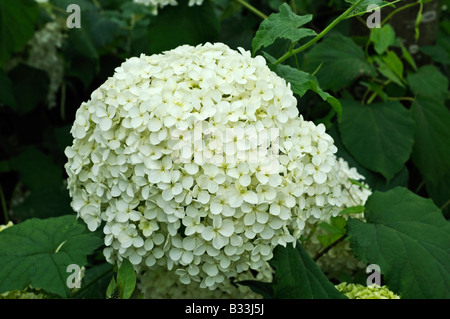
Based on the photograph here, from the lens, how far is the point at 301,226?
127 cm

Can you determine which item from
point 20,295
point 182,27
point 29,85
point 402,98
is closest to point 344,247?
point 402,98

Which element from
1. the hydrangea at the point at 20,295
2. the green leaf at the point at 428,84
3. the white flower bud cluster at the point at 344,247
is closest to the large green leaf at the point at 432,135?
the green leaf at the point at 428,84

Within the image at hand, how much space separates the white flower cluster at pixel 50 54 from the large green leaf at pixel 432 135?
163 centimetres

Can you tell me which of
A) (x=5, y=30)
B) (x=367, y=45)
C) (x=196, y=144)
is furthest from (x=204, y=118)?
(x=5, y=30)

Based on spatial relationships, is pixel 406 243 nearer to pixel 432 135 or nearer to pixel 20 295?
pixel 432 135

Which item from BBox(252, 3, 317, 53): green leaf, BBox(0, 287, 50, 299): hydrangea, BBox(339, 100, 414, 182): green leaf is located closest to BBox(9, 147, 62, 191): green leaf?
BBox(0, 287, 50, 299): hydrangea

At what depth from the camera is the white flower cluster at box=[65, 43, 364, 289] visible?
3.96ft

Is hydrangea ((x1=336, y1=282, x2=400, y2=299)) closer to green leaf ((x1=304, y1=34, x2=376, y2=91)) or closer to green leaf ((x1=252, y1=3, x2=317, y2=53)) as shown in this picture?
green leaf ((x1=252, y1=3, x2=317, y2=53))

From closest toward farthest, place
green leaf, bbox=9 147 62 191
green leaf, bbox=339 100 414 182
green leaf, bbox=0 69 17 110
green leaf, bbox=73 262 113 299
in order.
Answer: green leaf, bbox=73 262 113 299 < green leaf, bbox=339 100 414 182 < green leaf, bbox=0 69 17 110 < green leaf, bbox=9 147 62 191

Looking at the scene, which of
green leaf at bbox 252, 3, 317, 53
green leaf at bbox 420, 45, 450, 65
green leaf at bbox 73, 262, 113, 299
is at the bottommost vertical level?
green leaf at bbox 73, 262, 113, 299

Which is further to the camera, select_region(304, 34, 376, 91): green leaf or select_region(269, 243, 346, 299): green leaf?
select_region(304, 34, 376, 91): green leaf

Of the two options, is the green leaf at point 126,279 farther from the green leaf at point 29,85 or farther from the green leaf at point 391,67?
the green leaf at point 29,85

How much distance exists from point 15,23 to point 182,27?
0.72m

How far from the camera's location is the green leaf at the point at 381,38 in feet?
7.01
